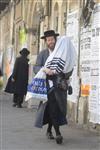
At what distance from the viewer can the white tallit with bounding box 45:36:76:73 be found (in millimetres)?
10328

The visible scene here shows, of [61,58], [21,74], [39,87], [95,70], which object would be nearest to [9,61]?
[21,74]

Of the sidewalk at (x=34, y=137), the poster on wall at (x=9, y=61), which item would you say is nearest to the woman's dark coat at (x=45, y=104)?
the sidewalk at (x=34, y=137)

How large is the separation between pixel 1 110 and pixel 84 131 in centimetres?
557

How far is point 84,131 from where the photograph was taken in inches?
481

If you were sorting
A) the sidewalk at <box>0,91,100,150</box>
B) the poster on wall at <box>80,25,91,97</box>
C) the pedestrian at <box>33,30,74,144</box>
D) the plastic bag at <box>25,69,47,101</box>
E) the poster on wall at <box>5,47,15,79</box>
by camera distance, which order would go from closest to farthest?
1. the sidewalk at <box>0,91,100,150</box>
2. the pedestrian at <box>33,30,74,144</box>
3. the plastic bag at <box>25,69,47,101</box>
4. the poster on wall at <box>80,25,91,97</box>
5. the poster on wall at <box>5,47,15,79</box>

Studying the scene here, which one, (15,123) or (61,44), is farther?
(15,123)

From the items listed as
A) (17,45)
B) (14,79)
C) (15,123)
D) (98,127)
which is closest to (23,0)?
(17,45)

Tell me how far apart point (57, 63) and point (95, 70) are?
2160mm

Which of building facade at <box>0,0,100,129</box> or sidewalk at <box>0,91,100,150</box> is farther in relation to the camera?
building facade at <box>0,0,100,129</box>

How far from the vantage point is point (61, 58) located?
34.0 ft

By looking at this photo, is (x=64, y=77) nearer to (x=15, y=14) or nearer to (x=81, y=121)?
(x=81, y=121)

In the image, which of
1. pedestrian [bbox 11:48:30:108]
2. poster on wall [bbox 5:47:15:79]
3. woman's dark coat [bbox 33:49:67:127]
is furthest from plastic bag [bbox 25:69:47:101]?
poster on wall [bbox 5:47:15:79]

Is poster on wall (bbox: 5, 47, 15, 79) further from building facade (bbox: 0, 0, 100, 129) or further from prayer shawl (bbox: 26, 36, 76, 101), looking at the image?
prayer shawl (bbox: 26, 36, 76, 101)

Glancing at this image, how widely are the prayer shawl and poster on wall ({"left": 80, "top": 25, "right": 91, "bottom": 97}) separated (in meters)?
2.38
